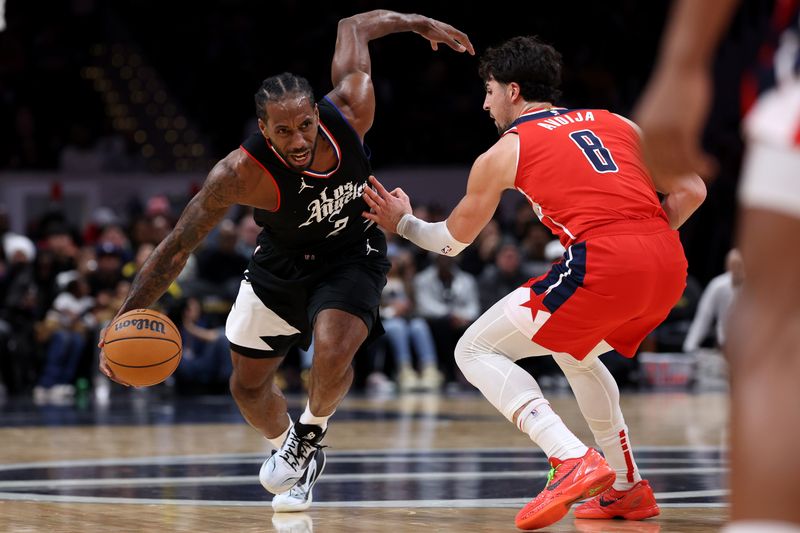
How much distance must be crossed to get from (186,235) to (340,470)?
178 centimetres

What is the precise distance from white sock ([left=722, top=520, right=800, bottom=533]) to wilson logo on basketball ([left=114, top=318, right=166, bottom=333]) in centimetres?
313

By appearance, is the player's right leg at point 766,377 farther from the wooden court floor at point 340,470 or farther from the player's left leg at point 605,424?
the player's left leg at point 605,424

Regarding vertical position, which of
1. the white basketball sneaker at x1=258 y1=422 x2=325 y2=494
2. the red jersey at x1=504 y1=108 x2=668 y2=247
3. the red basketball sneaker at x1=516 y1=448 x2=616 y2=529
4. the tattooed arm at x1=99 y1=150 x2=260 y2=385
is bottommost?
the white basketball sneaker at x1=258 y1=422 x2=325 y2=494

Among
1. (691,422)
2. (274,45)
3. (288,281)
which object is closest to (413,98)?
(274,45)

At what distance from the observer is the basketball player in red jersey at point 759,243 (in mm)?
1969

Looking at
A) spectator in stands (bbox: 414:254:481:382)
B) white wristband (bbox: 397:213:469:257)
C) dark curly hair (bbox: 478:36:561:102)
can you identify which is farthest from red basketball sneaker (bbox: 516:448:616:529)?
spectator in stands (bbox: 414:254:481:382)

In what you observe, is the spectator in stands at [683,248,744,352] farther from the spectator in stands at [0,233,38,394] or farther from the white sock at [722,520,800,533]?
the white sock at [722,520,800,533]

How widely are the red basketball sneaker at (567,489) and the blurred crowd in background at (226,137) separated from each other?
8.18 meters

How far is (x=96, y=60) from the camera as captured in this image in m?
19.2

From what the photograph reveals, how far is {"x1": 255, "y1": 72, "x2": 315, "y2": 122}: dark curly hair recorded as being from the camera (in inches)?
185

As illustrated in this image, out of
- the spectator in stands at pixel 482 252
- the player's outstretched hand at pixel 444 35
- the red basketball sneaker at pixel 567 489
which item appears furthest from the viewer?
the spectator in stands at pixel 482 252

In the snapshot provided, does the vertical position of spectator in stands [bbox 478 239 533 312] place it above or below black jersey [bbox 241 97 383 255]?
below

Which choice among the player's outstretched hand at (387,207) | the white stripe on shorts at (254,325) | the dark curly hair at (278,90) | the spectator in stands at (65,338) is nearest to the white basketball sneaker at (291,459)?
the white stripe on shorts at (254,325)

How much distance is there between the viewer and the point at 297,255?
5.05 m
